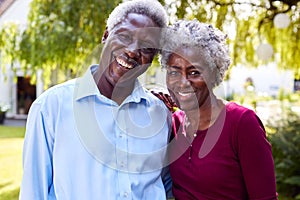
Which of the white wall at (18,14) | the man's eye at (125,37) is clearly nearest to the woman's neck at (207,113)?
the man's eye at (125,37)

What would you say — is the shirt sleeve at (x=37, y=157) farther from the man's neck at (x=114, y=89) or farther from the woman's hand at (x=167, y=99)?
the woman's hand at (x=167, y=99)

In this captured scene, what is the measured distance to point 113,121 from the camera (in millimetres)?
1538

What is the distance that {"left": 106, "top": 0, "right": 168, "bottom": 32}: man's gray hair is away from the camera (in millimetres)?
1559

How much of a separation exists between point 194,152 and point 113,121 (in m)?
0.34

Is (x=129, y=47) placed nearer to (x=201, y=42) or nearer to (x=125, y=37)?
(x=125, y=37)

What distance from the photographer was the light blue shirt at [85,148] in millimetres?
1479

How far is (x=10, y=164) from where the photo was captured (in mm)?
7176

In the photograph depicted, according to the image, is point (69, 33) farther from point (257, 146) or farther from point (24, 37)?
point (257, 146)

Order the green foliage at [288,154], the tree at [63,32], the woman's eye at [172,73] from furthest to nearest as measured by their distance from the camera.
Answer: the green foliage at [288,154] → the tree at [63,32] → the woman's eye at [172,73]

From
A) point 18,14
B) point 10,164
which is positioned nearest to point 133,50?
point 18,14

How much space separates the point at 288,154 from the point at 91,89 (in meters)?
4.08

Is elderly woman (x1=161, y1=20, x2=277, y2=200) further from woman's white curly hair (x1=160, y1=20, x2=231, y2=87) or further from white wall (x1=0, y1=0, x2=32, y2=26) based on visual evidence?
white wall (x1=0, y1=0, x2=32, y2=26)

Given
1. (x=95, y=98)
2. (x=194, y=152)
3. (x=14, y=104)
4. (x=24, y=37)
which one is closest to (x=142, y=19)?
(x=95, y=98)

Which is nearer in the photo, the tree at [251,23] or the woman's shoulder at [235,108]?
the woman's shoulder at [235,108]
